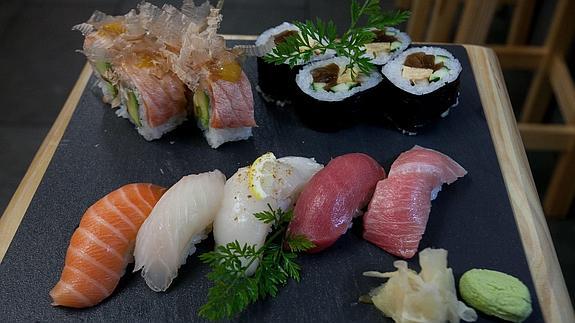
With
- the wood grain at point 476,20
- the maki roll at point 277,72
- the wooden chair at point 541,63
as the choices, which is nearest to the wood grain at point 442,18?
the wooden chair at point 541,63

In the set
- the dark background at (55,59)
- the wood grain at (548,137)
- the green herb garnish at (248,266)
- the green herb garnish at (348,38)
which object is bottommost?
the dark background at (55,59)

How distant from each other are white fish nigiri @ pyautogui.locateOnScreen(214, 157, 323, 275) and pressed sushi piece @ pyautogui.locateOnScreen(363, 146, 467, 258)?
23cm

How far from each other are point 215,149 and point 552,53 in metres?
2.03

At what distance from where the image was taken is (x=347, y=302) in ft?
4.99

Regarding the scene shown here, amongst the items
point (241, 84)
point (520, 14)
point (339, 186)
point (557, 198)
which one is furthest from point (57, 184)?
point (520, 14)

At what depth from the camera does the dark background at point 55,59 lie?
10.3 ft

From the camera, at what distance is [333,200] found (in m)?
1.61

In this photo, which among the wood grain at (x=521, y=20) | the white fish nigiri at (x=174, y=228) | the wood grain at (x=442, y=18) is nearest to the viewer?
the white fish nigiri at (x=174, y=228)

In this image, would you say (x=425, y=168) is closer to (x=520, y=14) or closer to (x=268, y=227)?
(x=268, y=227)

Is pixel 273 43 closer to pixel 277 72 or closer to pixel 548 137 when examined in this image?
pixel 277 72

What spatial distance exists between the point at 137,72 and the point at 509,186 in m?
1.22

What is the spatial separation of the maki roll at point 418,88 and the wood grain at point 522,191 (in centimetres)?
18

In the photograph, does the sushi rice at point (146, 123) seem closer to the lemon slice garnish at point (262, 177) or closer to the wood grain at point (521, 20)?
the lemon slice garnish at point (262, 177)

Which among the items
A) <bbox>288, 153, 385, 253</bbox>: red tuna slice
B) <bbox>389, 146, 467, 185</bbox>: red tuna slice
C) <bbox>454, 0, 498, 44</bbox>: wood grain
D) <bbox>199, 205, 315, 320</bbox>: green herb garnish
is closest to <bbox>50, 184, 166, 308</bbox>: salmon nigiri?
<bbox>199, 205, 315, 320</bbox>: green herb garnish
